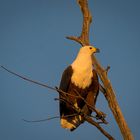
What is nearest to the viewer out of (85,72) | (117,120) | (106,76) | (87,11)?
(117,120)

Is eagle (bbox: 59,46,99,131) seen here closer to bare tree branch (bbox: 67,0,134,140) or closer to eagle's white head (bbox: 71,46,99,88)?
eagle's white head (bbox: 71,46,99,88)

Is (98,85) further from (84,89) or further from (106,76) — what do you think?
(106,76)

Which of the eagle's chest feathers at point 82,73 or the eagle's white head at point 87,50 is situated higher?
the eagle's white head at point 87,50

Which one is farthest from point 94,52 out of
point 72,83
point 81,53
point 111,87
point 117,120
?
point 117,120

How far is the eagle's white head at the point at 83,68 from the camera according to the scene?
15.0 feet

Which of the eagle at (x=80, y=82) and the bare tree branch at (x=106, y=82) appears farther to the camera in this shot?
the eagle at (x=80, y=82)

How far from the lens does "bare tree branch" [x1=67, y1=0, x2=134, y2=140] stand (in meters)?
3.77

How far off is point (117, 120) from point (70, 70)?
1.01 metres

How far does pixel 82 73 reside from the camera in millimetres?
4555

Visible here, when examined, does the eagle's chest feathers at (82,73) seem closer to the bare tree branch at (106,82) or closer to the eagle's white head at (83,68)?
the eagle's white head at (83,68)

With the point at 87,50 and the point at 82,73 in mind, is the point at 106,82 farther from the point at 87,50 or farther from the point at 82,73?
the point at 87,50

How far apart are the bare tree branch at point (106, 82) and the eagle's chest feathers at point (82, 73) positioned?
4.3 inches

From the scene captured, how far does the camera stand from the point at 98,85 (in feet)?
15.2

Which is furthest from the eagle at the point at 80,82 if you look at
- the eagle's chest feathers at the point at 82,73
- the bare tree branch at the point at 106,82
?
the bare tree branch at the point at 106,82
